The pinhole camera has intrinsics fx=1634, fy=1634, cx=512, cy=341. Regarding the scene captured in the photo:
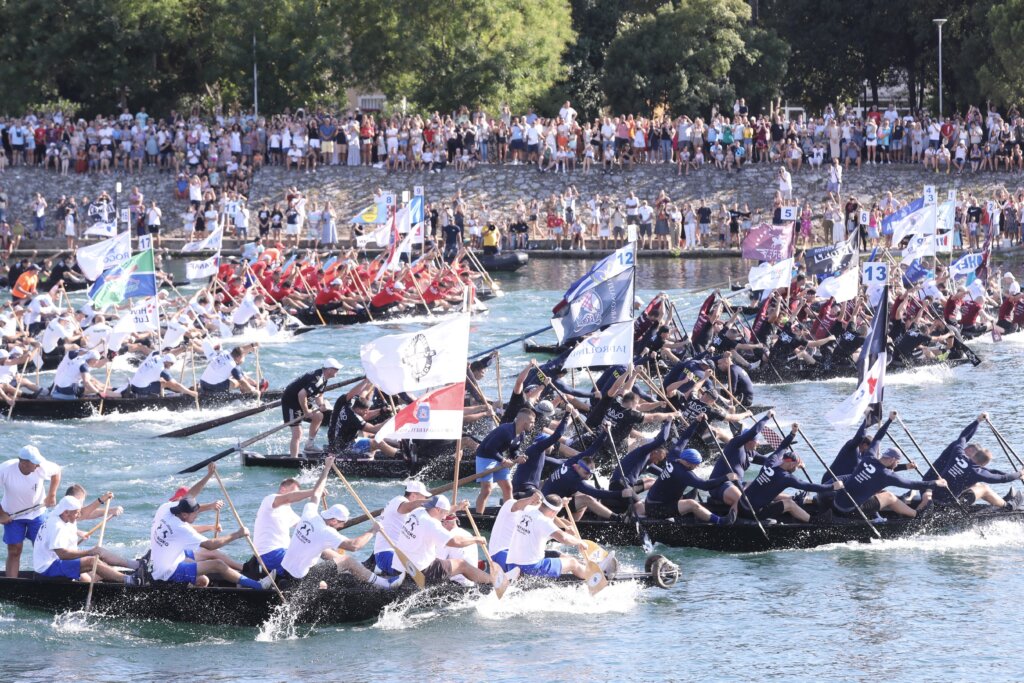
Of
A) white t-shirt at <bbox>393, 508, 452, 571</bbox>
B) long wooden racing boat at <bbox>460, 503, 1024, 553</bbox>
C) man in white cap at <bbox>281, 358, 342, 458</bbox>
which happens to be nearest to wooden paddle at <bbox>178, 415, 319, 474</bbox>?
man in white cap at <bbox>281, 358, 342, 458</bbox>

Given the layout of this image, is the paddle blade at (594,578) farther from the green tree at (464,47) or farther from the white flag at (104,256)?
the green tree at (464,47)

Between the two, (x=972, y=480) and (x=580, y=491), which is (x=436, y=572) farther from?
(x=972, y=480)

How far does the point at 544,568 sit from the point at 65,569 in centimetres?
497

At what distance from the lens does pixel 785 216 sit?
44.0 m

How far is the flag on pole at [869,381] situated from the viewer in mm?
20125

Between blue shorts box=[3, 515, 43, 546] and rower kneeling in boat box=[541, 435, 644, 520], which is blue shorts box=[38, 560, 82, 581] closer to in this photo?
blue shorts box=[3, 515, 43, 546]

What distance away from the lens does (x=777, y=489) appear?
19234 millimetres

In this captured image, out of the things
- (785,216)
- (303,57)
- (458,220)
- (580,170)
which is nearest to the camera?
(785,216)

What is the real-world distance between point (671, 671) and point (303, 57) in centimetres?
4527

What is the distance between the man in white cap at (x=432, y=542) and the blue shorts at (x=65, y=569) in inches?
129

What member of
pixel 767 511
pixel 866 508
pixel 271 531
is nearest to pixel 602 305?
pixel 767 511

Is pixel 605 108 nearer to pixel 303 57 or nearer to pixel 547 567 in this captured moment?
pixel 303 57

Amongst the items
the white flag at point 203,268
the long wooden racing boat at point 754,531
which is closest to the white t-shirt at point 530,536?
the long wooden racing boat at point 754,531

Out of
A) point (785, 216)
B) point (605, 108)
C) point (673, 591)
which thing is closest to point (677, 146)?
point (785, 216)
